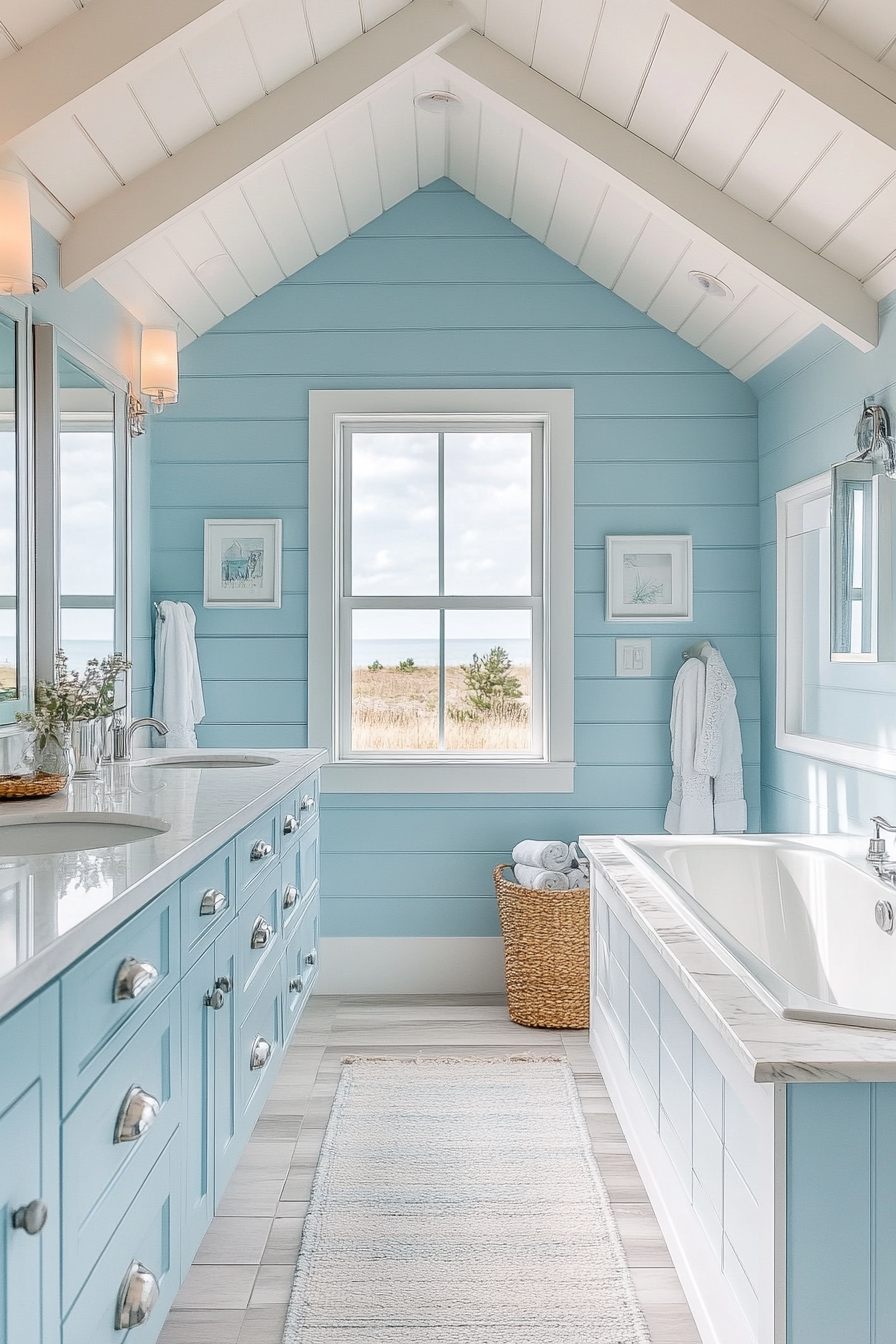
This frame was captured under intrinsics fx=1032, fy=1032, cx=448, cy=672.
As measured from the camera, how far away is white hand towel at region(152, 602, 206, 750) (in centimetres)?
339

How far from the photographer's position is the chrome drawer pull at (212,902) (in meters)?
1.69


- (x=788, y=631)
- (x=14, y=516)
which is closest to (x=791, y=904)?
(x=788, y=631)

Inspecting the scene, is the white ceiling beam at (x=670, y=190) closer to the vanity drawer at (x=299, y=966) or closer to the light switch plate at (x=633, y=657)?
the light switch plate at (x=633, y=657)

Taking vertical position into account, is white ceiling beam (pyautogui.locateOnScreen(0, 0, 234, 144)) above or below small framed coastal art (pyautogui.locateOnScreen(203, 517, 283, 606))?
above

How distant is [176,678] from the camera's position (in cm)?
340

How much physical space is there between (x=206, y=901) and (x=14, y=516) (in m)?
1.05

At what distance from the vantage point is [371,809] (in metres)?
3.65

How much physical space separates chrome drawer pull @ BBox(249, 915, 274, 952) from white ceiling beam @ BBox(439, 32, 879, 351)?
2007 millimetres

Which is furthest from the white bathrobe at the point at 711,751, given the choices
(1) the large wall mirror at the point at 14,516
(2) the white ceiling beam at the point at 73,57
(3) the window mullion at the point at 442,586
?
(2) the white ceiling beam at the point at 73,57

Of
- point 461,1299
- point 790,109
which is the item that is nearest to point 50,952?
point 461,1299

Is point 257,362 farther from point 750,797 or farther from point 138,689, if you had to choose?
point 750,797

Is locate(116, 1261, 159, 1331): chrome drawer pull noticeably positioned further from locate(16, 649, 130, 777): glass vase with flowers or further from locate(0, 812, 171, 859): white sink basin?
locate(16, 649, 130, 777): glass vase with flowers

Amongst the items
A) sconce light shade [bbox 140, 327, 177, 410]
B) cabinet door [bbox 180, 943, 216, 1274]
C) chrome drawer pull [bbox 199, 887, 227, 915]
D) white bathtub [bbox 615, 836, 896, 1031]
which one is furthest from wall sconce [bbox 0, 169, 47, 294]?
white bathtub [bbox 615, 836, 896, 1031]

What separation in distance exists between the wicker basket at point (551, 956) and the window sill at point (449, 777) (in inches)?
15.8
